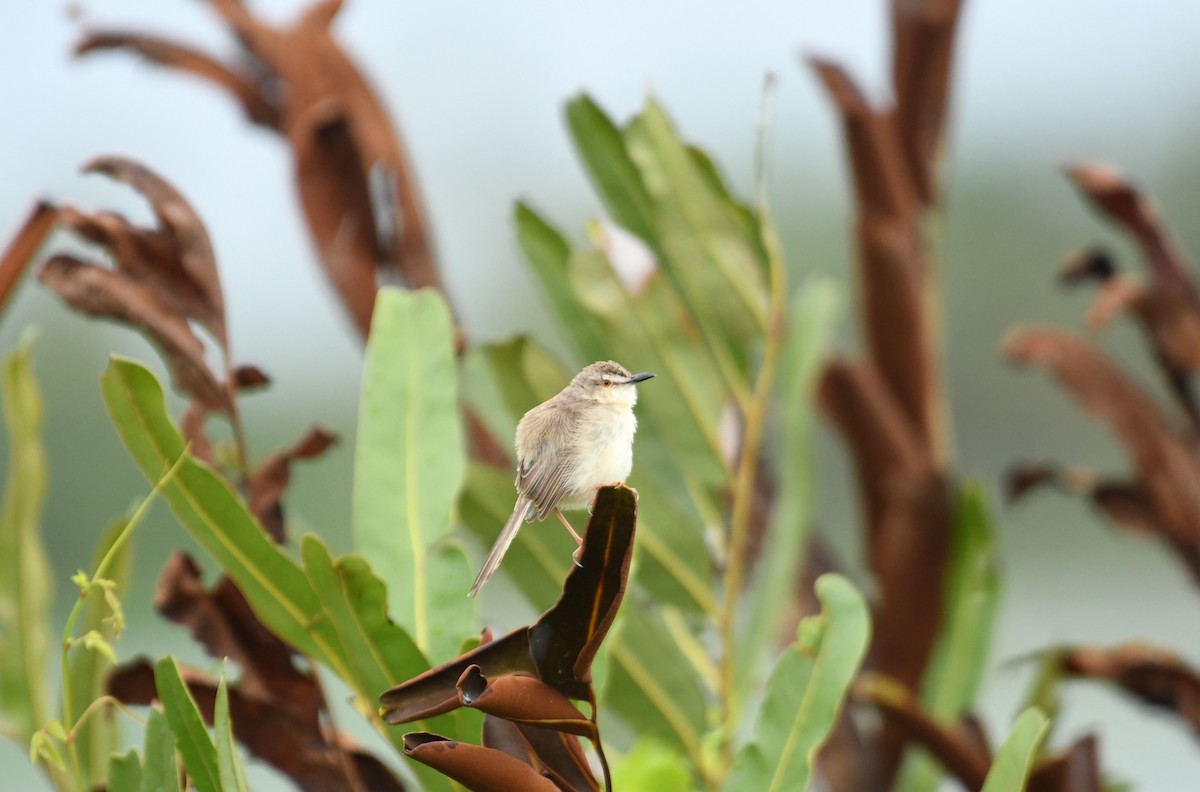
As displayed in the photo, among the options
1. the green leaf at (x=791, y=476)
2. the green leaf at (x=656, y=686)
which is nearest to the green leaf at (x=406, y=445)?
the green leaf at (x=656, y=686)

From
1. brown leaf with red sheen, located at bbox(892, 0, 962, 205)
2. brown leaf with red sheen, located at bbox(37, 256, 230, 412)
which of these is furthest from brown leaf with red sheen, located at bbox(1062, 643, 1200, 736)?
brown leaf with red sheen, located at bbox(37, 256, 230, 412)

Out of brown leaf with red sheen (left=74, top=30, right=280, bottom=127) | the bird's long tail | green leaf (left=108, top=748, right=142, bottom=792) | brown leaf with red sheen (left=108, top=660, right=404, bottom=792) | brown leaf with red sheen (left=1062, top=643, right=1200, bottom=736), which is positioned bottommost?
brown leaf with red sheen (left=1062, top=643, right=1200, bottom=736)

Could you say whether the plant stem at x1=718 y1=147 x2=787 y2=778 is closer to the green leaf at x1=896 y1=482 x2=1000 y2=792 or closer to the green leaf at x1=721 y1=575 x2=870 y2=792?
the green leaf at x1=721 y1=575 x2=870 y2=792

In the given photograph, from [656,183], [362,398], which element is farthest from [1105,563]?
[362,398]

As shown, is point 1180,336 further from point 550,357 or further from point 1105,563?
point 1105,563

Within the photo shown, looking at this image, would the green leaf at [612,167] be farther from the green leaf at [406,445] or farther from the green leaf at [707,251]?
the green leaf at [406,445]
